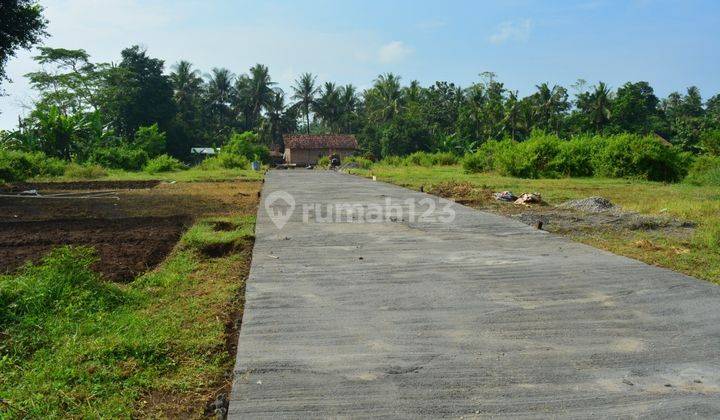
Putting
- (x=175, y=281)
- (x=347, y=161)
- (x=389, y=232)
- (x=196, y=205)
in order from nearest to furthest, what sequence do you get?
(x=175, y=281) < (x=389, y=232) < (x=196, y=205) < (x=347, y=161)

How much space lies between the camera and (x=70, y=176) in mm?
25875

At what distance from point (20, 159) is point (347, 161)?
22048mm

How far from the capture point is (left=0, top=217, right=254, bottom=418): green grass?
2842mm

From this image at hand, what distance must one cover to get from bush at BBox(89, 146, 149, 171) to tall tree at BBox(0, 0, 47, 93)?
16.0 m

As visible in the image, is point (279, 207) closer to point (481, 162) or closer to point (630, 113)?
point (481, 162)

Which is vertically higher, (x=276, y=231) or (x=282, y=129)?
(x=282, y=129)

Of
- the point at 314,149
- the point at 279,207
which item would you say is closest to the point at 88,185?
the point at 279,207

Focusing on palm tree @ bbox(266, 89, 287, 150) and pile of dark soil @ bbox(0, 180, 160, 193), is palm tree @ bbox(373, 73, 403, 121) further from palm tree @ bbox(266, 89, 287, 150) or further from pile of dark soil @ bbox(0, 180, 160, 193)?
pile of dark soil @ bbox(0, 180, 160, 193)

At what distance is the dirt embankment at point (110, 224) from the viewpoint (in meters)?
6.37

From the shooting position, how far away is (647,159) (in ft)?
75.5

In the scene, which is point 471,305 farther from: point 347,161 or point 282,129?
point 282,129

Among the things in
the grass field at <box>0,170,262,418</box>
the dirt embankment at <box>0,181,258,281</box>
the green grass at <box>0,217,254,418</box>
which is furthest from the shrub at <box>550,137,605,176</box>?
the green grass at <box>0,217,254,418</box>

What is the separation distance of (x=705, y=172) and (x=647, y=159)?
93.7 inches

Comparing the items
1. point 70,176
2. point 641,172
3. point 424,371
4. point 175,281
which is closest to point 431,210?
point 175,281
